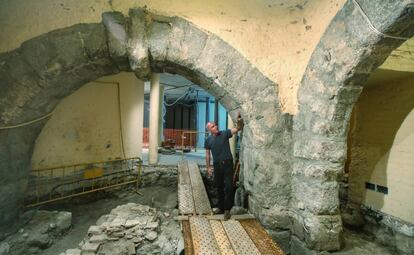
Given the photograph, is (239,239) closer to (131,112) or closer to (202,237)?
(202,237)

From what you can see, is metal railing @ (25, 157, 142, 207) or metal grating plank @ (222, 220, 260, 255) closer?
metal grating plank @ (222, 220, 260, 255)

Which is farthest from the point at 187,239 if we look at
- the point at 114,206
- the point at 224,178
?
the point at 114,206

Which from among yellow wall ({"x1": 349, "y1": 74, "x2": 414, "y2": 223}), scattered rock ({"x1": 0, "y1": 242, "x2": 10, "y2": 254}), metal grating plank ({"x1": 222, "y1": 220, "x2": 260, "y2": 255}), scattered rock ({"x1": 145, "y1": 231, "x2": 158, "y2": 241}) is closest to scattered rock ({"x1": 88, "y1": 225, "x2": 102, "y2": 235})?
scattered rock ({"x1": 145, "y1": 231, "x2": 158, "y2": 241})

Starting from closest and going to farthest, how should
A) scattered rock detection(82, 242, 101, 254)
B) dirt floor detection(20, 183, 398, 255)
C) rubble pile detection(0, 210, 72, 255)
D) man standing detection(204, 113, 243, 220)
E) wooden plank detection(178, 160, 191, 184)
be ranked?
scattered rock detection(82, 242, 101, 254) → rubble pile detection(0, 210, 72, 255) → dirt floor detection(20, 183, 398, 255) → man standing detection(204, 113, 243, 220) → wooden plank detection(178, 160, 191, 184)

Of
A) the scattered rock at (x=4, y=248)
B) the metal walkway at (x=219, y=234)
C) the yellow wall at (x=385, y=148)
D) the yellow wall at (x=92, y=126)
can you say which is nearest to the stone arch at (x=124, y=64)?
the scattered rock at (x=4, y=248)

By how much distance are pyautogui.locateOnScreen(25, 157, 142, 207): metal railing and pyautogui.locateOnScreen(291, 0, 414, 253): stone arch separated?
3275 mm

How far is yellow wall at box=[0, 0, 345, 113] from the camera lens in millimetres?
2609

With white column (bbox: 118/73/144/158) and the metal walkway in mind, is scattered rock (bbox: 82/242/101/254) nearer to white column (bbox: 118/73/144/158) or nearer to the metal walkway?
the metal walkway

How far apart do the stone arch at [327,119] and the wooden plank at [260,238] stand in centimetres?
35

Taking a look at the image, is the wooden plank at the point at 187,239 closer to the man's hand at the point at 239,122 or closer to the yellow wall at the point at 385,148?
the man's hand at the point at 239,122

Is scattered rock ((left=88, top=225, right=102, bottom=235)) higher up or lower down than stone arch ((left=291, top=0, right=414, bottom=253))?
lower down

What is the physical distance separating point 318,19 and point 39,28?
273 cm

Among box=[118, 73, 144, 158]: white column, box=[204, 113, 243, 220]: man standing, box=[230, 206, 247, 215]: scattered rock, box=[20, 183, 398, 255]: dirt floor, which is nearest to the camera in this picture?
box=[20, 183, 398, 255]: dirt floor

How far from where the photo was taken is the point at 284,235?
8.89 feet
